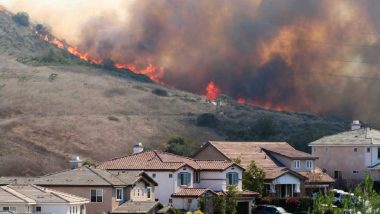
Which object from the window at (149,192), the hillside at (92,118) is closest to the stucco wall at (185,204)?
the window at (149,192)

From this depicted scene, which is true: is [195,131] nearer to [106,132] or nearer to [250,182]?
[106,132]

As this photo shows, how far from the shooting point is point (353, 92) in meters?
135

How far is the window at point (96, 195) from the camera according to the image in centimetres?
7038

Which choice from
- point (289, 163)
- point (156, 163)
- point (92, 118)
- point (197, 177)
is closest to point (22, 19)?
point (92, 118)

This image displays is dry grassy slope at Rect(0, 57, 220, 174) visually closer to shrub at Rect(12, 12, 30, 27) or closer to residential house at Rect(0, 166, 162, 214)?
shrub at Rect(12, 12, 30, 27)

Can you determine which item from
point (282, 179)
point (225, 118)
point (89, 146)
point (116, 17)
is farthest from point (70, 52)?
point (282, 179)

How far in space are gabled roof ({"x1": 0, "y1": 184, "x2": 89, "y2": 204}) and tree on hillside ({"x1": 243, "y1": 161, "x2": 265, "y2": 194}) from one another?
69.0ft

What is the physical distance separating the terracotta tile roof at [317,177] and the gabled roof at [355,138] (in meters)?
6.53

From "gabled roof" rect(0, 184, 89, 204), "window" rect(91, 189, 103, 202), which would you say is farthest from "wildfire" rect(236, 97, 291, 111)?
"gabled roof" rect(0, 184, 89, 204)

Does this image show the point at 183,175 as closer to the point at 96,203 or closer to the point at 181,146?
the point at 96,203

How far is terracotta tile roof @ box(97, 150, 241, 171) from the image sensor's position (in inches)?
3159

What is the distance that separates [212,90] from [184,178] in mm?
68237

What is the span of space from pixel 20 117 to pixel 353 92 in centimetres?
4362

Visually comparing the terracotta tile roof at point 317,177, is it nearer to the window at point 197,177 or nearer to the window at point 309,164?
the window at point 309,164
